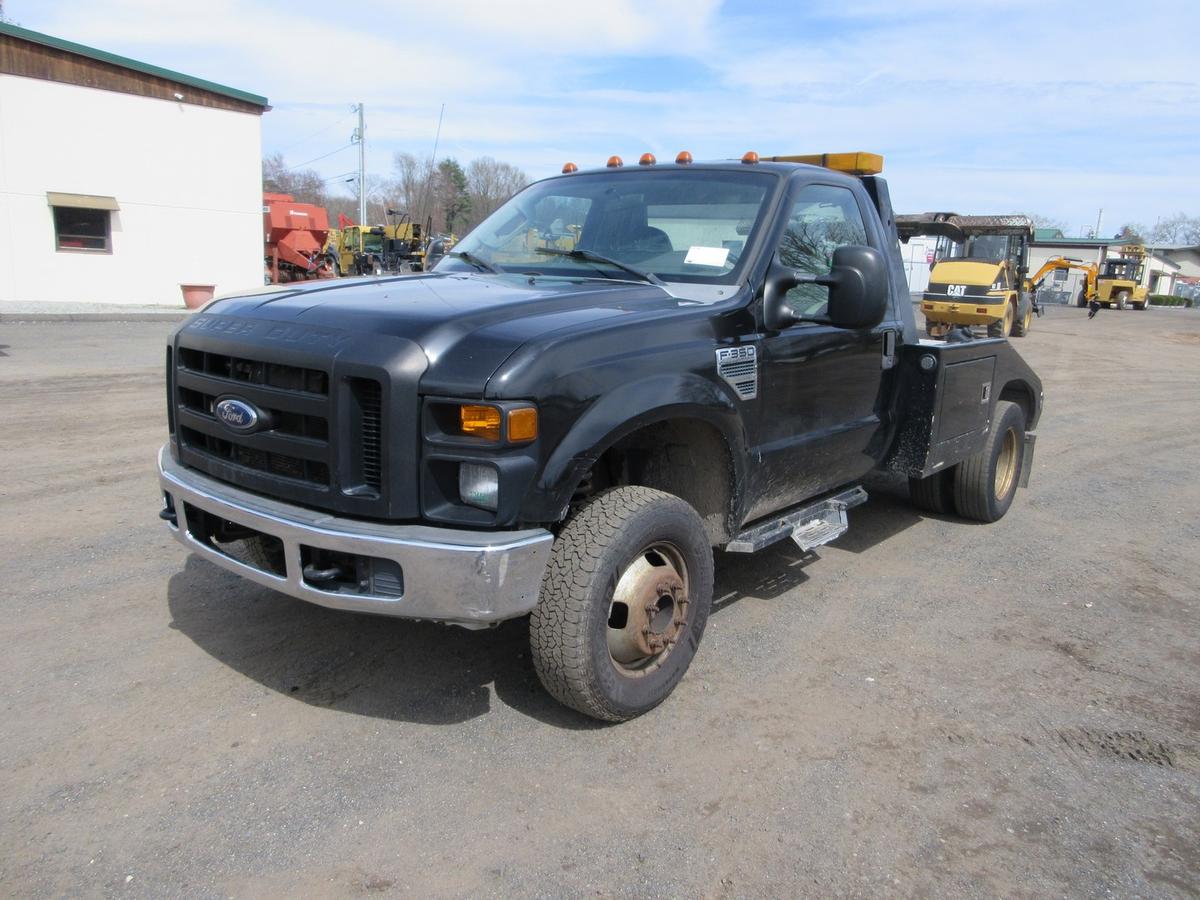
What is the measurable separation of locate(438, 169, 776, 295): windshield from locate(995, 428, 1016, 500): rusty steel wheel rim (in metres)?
3.20

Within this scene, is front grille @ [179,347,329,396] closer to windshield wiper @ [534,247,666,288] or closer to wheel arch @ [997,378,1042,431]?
windshield wiper @ [534,247,666,288]

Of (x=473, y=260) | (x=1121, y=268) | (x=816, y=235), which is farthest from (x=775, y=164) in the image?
(x=1121, y=268)

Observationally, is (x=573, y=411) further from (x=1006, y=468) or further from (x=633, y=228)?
(x=1006, y=468)

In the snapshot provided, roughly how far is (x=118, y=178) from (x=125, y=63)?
2600mm

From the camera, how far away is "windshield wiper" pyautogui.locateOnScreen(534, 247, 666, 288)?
390 centimetres

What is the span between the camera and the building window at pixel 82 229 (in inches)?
841

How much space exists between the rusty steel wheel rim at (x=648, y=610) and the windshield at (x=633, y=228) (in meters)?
1.13

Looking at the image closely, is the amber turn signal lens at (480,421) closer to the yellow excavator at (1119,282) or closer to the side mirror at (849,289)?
the side mirror at (849,289)

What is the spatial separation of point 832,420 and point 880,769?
174 centimetres

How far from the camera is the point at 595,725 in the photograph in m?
3.36

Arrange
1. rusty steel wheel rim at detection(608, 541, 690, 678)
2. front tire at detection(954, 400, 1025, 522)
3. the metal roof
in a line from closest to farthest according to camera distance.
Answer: rusty steel wheel rim at detection(608, 541, 690, 678)
front tire at detection(954, 400, 1025, 522)
the metal roof

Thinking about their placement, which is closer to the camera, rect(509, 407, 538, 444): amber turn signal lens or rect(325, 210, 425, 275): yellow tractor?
rect(509, 407, 538, 444): amber turn signal lens

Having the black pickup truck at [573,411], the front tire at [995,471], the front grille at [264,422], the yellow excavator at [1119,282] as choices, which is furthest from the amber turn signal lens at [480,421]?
the yellow excavator at [1119,282]

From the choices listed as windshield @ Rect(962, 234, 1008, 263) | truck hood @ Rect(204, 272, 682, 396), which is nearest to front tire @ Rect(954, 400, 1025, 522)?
truck hood @ Rect(204, 272, 682, 396)
